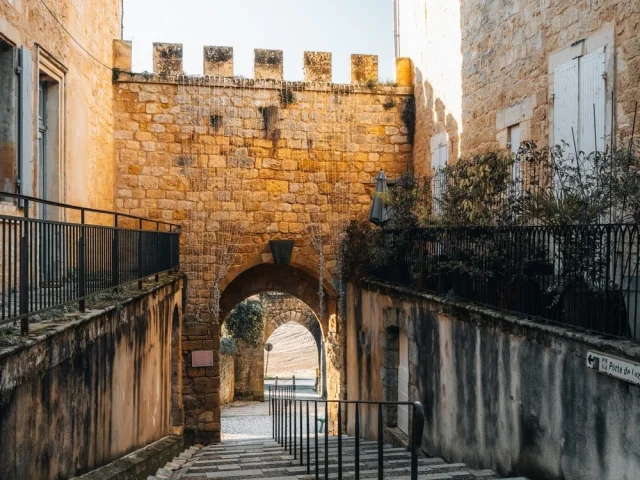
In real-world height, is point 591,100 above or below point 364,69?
below

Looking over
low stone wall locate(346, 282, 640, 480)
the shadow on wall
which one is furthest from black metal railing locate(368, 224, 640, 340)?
the shadow on wall

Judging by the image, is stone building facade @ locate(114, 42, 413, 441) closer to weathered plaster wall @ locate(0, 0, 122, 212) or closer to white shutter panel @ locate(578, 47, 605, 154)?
weathered plaster wall @ locate(0, 0, 122, 212)

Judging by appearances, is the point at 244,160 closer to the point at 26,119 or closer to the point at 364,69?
the point at 364,69

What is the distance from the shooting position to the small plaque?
13.4 meters

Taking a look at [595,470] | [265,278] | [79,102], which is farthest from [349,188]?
[595,470]

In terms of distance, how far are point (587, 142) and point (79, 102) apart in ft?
23.3

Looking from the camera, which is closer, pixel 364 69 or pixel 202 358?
pixel 202 358

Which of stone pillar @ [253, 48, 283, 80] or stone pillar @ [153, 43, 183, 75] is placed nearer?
stone pillar @ [153, 43, 183, 75]

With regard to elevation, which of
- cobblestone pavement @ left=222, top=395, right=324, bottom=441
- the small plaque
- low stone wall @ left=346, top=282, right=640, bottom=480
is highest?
low stone wall @ left=346, top=282, right=640, bottom=480

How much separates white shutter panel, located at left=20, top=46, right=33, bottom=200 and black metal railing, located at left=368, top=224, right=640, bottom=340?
4.74 meters

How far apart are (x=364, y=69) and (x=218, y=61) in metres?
2.83

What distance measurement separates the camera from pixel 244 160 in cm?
1334

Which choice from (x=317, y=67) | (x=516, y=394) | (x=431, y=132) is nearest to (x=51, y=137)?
(x=317, y=67)

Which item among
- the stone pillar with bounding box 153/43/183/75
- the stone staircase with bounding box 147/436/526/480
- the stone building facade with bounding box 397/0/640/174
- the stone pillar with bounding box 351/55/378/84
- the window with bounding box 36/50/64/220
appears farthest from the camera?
the stone pillar with bounding box 351/55/378/84
